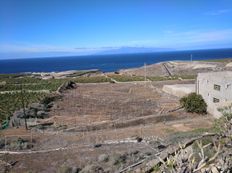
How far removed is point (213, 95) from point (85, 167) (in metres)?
19.8

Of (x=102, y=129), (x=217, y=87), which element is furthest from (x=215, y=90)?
(x=102, y=129)

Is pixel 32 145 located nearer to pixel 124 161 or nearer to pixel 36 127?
pixel 36 127

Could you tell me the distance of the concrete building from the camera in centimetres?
3085

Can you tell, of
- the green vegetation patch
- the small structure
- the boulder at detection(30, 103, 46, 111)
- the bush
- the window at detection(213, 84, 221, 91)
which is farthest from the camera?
the small structure

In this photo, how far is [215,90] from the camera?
32906 mm

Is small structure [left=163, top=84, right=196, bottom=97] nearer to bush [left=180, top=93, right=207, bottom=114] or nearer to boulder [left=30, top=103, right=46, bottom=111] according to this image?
bush [left=180, top=93, right=207, bottom=114]

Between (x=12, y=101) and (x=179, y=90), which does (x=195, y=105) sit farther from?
(x=12, y=101)

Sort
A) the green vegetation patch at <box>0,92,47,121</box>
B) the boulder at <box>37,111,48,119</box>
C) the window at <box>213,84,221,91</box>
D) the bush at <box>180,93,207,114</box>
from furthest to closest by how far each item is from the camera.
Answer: the green vegetation patch at <box>0,92,47,121</box>, the boulder at <box>37,111,48,119</box>, the bush at <box>180,93,207,114</box>, the window at <box>213,84,221,91</box>

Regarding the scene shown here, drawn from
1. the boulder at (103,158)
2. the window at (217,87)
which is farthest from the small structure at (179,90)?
the boulder at (103,158)

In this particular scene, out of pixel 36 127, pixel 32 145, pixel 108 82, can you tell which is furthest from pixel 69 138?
pixel 108 82

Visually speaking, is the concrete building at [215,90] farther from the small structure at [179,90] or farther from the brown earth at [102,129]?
the small structure at [179,90]

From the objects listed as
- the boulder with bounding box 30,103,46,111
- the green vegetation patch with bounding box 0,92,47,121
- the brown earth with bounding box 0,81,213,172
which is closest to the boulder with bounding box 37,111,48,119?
the brown earth with bounding box 0,81,213,172

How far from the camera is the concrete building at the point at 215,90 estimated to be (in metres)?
30.8

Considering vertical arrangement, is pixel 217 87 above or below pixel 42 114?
above
